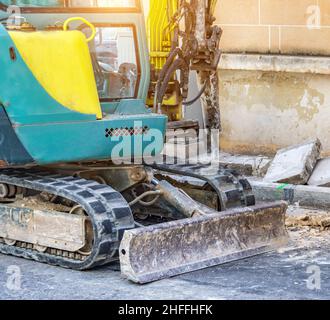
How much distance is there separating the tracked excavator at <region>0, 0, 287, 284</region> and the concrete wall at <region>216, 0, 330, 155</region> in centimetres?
312

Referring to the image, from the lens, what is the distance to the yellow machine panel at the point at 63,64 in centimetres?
719

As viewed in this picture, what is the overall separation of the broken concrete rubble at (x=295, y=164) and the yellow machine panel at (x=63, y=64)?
291 centimetres

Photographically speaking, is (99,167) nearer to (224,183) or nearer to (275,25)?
(224,183)

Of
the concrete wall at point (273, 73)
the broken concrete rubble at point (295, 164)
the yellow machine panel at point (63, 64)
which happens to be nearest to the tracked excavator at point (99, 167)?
the yellow machine panel at point (63, 64)

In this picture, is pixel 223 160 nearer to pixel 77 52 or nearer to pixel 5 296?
pixel 77 52

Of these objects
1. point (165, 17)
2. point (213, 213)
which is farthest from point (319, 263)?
point (165, 17)

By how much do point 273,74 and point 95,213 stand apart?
4960 mm

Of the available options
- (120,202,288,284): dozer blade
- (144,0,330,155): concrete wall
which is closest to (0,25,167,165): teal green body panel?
(120,202,288,284): dozer blade

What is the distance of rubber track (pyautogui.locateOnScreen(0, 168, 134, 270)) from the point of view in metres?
6.87

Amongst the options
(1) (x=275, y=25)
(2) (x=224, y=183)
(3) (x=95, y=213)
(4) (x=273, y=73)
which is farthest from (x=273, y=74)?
(3) (x=95, y=213)

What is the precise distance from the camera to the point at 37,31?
24.1 feet

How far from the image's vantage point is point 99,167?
25.8 feet

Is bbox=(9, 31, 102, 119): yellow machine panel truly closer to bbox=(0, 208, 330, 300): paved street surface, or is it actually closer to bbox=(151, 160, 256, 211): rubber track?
bbox=(151, 160, 256, 211): rubber track

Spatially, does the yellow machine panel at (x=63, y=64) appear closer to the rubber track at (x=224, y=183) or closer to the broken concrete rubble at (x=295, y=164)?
the rubber track at (x=224, y=183)
